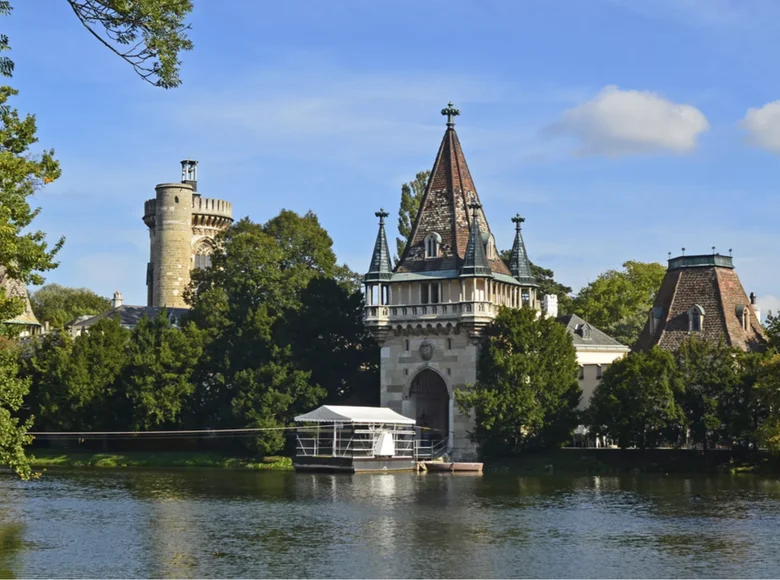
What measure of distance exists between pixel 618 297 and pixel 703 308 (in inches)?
1270

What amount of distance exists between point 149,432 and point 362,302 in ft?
57.9

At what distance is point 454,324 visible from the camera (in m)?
81.1

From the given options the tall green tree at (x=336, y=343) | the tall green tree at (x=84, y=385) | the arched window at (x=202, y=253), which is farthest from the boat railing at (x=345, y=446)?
the arched window at (x=202, y=253)

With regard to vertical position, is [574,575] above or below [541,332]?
below

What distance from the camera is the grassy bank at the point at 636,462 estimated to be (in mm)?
69375

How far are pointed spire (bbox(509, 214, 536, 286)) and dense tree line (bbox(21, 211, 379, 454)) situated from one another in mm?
11290

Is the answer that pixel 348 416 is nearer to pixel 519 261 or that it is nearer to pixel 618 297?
pixel 519 261

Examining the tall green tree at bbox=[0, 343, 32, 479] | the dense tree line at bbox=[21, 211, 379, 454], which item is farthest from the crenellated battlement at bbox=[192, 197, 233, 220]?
the tall green tree at bbox=[0, 343, 32, 479]

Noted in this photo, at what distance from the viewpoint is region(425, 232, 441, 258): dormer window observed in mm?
84069

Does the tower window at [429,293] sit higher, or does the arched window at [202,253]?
the arched window at [202,253]

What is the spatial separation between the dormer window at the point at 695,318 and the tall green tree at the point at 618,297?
26.6m

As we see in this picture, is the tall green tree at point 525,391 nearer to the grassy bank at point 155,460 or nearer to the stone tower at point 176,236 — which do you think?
the grassy bank at point 155,460

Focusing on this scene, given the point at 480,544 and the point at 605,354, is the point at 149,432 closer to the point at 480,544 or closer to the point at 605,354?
the point at 605,354

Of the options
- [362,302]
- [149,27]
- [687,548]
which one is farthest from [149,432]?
[149,27]
